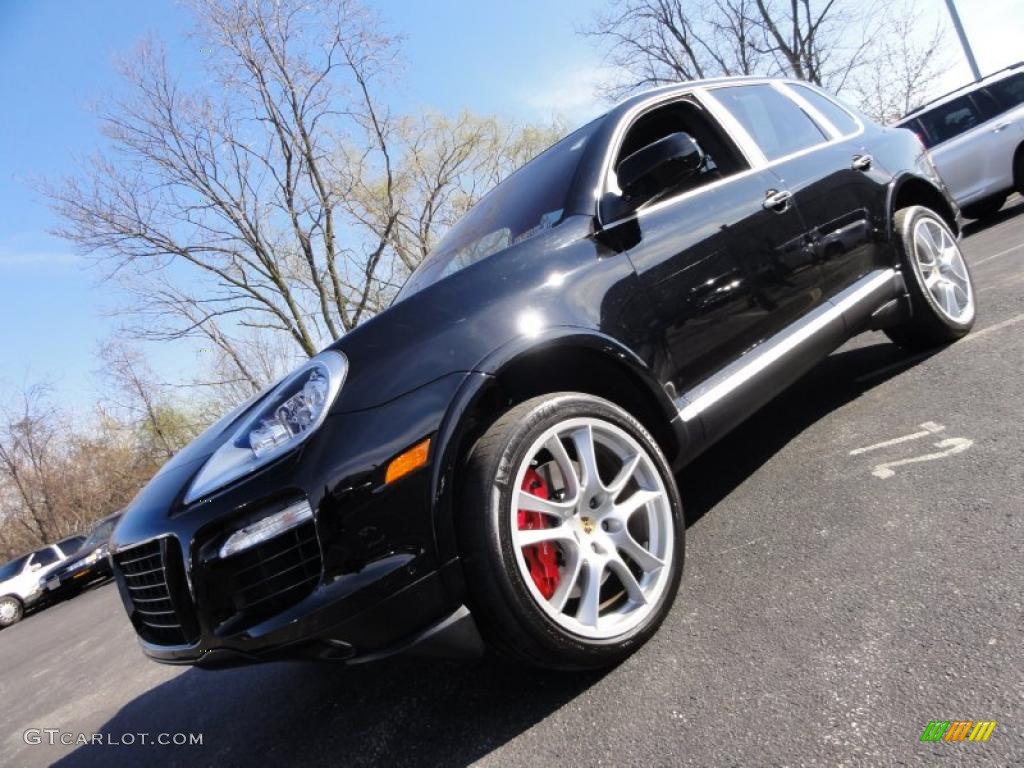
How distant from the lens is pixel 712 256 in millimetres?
2668

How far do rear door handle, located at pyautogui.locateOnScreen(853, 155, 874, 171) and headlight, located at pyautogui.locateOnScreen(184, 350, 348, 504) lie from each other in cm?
306

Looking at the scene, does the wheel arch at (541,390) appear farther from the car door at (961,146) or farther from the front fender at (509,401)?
the car door at (961,146)

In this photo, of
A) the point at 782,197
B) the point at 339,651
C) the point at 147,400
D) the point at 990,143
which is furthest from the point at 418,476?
the point at 147,400

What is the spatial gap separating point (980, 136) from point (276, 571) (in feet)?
34.5

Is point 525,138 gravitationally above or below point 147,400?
above

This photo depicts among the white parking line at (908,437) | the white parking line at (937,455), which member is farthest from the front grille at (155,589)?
the white parking line at (908,437)

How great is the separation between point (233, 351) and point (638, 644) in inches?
889

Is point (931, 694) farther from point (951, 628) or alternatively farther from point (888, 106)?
point (888, 106)

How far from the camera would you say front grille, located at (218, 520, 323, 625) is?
5.64 ft

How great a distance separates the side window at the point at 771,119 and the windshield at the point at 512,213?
858mm

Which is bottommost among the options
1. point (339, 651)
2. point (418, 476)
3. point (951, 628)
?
point (951, 628)

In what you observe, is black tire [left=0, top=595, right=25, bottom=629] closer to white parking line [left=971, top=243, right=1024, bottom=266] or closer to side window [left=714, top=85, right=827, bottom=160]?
side window [left=714, top=85, right=827, bottom=160]

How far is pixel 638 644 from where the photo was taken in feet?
6.58

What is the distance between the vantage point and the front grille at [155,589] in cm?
183
